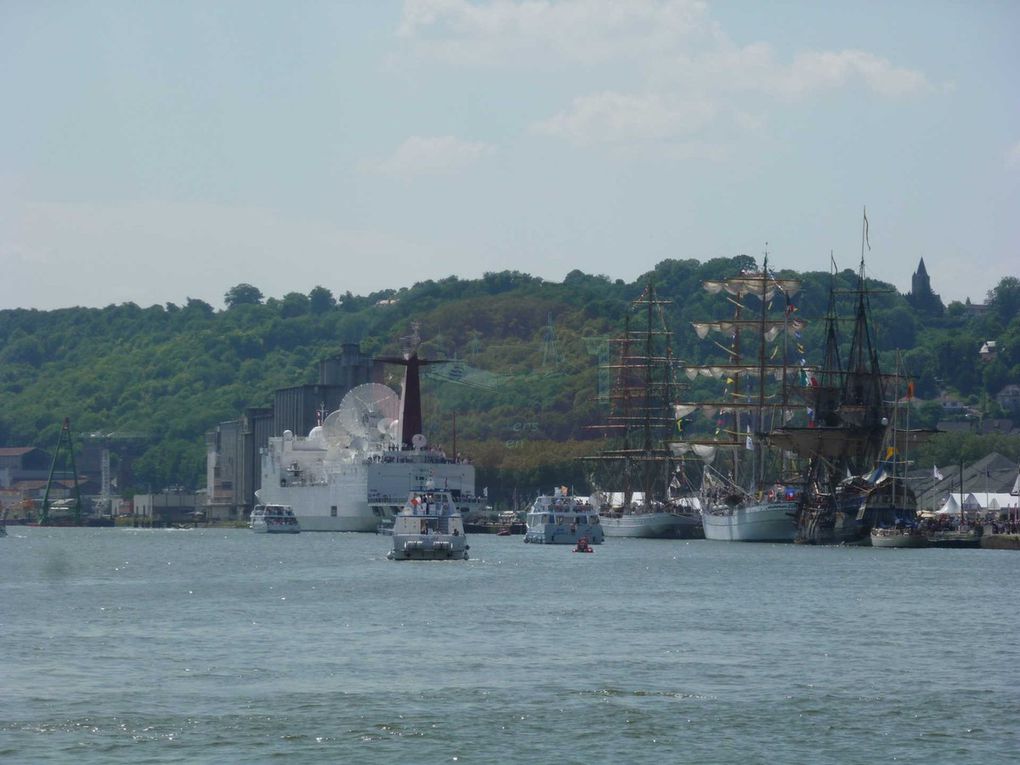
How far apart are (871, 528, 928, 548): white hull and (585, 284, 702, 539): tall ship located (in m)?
32.4

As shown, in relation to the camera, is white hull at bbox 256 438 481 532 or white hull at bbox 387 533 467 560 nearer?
white hull at bbox 387 533 467 560

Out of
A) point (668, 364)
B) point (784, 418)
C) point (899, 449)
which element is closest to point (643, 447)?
point (668, 364)

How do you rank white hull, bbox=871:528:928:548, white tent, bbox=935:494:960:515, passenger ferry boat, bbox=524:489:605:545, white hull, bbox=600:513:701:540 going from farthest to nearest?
white hull, bbox=600:513:701:540 → white tent, bbox=935:494:960:515 → passenger ferry boat, bbox=524:489:605:545 → white hull, bbox=871:528:928:548

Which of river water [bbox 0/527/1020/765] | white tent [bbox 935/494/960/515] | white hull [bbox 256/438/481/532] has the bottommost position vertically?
river water [bbox 0/527/1020/765]

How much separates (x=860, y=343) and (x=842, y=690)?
306ft

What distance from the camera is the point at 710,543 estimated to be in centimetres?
13775

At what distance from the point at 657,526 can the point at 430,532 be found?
54220 millimetres

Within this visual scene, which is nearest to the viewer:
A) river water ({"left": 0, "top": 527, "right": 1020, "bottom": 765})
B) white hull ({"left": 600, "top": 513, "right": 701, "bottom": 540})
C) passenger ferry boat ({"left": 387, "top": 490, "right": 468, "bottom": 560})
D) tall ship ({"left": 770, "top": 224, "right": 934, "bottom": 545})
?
river water ({"left": 0, "top": 527, "right": 1020, "bottom": 765})

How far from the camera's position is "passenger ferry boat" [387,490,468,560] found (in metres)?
98.9

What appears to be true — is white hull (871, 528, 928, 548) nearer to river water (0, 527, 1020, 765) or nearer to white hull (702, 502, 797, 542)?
white hull (702, 502, 797, 542)

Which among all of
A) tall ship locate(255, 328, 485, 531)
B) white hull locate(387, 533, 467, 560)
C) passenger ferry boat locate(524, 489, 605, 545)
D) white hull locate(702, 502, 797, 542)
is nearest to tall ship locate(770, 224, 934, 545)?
white hull locate(702, 502, 797, 542)

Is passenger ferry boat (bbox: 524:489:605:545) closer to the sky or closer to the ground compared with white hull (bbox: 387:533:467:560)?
closer to the sky

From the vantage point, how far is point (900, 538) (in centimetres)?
11919

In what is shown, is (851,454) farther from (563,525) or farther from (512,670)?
(512,670)
